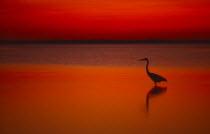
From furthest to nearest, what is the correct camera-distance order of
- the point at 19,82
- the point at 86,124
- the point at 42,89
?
the point at 19,82 → the point at 42,89 → the point at 86,124

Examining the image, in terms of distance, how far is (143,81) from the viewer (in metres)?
10.4

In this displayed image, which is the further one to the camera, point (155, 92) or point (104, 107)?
point (155, 92)

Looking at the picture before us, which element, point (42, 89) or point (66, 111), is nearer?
point (66, 111)

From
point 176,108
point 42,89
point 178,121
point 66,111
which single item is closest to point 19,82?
point 42,89

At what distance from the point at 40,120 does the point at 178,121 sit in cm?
204

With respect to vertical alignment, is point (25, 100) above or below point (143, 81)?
below

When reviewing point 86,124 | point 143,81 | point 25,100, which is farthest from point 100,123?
point 143,81

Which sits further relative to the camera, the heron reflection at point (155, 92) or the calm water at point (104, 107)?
the heron reflection at point (155, 92)

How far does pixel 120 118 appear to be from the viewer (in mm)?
5621

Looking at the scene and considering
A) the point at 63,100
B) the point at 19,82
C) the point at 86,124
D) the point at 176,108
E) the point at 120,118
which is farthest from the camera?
the point at 19,82

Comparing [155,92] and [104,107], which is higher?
[155,92]

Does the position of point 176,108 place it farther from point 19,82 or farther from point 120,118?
point 19,82

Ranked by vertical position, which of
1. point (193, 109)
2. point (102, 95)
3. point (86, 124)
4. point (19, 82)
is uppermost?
point (19, 82)

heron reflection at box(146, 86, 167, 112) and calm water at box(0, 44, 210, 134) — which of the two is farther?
heron reflection at box(146, 86, 167, 112)
